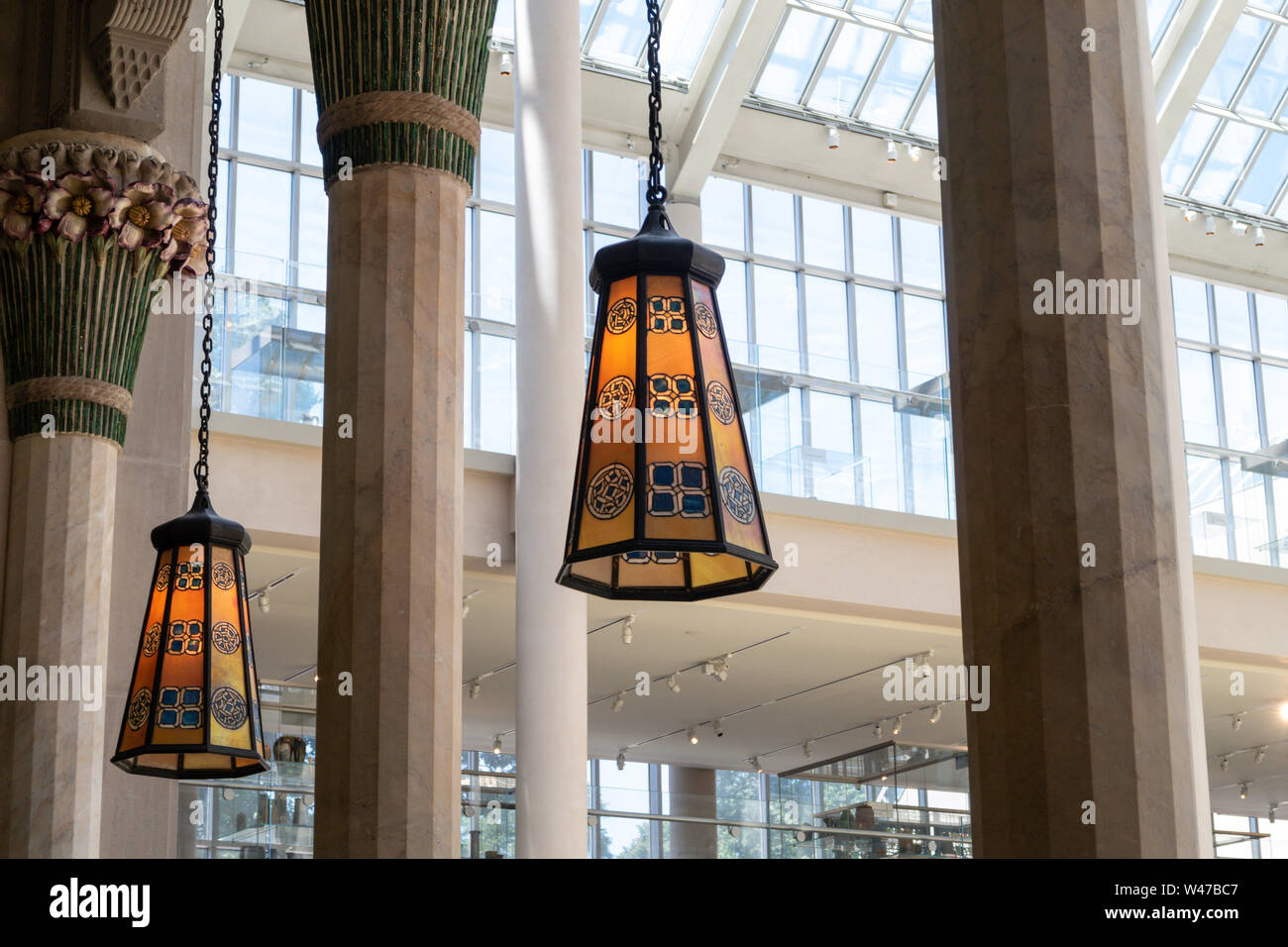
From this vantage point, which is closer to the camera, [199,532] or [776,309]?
[199,532]

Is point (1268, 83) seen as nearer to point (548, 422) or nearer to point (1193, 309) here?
point (1193, 309)

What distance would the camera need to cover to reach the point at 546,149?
37.7 ft

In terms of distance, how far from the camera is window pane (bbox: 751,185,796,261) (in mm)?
24031

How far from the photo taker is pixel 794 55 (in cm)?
2167

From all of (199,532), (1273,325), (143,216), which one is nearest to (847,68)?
(1273,325)

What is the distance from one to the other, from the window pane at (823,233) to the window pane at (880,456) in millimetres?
6353

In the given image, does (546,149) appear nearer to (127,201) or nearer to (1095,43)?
(127,201)

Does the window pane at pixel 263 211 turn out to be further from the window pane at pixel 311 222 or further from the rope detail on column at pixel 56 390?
the rope detail on column at pixel 56 390

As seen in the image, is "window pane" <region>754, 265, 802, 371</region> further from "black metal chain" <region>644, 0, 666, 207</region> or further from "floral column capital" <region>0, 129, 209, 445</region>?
"black metal chain" <region>644, 0, 666, 207</region>

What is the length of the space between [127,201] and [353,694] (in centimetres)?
371

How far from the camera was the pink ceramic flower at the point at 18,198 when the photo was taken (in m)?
7.58

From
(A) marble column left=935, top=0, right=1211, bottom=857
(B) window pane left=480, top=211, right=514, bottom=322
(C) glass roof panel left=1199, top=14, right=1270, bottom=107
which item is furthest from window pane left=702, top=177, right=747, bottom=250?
(A) marble column left=935, top=0, right=1211, bottom=857

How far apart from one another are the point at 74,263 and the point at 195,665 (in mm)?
3021

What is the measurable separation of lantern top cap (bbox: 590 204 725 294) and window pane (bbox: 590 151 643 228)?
1967 centimetres
